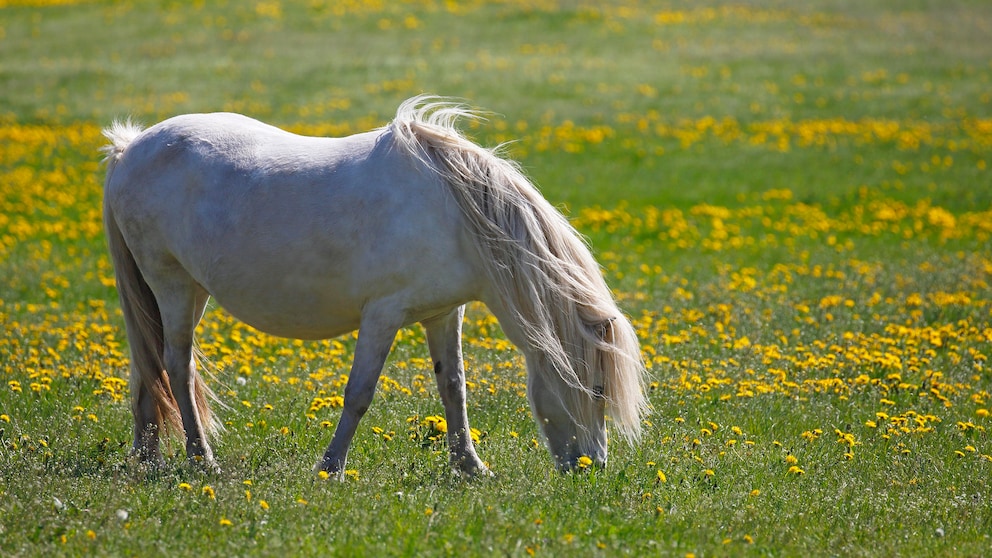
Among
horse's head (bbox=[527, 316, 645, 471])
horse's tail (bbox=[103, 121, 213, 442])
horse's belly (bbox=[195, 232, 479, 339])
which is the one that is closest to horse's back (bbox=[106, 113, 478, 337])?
horse's belly (bbox=[195, 232, 479, 339])

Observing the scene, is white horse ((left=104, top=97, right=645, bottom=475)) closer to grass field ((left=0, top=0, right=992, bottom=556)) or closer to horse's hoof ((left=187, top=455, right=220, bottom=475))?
horse's hoof ((left=187, top=455, right=220, bottom=475))

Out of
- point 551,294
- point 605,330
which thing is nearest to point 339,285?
point 551,294

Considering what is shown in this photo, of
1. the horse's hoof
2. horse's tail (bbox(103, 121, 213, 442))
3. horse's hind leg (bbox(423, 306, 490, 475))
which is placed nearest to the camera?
the horse's hoof

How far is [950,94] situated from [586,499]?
70.7 feet

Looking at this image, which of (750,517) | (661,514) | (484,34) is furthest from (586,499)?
(484,34)

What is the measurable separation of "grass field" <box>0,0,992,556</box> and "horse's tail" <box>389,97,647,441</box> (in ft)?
1.63

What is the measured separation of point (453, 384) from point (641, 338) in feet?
10.2

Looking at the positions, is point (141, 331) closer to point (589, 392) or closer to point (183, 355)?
point (183, 355)

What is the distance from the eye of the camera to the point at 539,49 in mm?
28750

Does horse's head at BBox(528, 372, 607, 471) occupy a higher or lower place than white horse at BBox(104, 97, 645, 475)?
lower

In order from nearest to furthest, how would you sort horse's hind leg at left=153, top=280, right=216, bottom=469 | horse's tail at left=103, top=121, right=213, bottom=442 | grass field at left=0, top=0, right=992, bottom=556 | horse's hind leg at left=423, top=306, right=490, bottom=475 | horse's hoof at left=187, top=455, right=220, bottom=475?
1. grass field at left=0, top=0, right=992, bottom=556
2. horse's hoof at left=187, top=455, right=220, bottom=475
3. horse's hind leg at left=423, top=306, right=490, bottom=475
4. horse's hind leg at left=153, top=280, right=216, bottom=469
5. horse's tail at left=103, top=121, right=213, bottom=442

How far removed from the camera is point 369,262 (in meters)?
5.43

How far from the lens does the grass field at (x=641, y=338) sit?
15.8 ft

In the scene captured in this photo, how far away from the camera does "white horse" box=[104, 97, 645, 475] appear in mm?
5375
